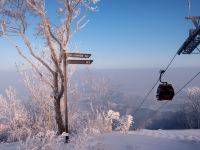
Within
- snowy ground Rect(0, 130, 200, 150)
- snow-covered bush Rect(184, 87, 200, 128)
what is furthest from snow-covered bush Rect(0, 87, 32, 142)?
snow-covered bush Rect(184, 87, 200, 128)

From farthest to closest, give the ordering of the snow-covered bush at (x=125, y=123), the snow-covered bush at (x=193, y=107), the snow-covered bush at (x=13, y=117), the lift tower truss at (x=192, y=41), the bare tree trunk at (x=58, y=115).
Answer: the snow-covered bush at (x=193, y=107)
the snow-covered bush at (x=13, y=117)
the snow-covered bush at (x=125, y=123)
the bare tree trunk at (x=58, y=115)
the lift tower truss at (x=192, y=41)

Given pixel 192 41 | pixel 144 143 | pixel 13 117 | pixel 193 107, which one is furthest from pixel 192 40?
pixel 193 107

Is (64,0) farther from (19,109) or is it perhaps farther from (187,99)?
(187,99)

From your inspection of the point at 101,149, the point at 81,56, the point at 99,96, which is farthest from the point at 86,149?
the point at 99,96

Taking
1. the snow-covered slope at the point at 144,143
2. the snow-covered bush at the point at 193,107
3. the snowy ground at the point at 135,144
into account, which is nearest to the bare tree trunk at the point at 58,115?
the snowy ground at the point at 135,144

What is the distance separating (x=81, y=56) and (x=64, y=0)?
244 cm

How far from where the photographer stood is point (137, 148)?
25.1 ft

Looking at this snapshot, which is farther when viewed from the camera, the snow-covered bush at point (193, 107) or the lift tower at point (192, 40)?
the snow-covered bush at point (193, 107)

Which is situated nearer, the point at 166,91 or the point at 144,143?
the point at 144,143

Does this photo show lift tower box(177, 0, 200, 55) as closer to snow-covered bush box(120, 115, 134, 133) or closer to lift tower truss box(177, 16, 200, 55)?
lift tower truss box(177, 16, 200, 55)

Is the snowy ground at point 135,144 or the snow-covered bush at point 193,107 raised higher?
the snow-covered bush at point 193,107

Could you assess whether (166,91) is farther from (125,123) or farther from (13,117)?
(13,117)

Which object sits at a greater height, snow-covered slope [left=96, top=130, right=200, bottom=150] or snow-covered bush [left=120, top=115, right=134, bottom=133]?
snow-covered bush [left=120, top=115, right=134, bottom=133]

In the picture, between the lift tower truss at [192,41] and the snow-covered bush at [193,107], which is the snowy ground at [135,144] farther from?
the snow-covered bush at [193,107]
